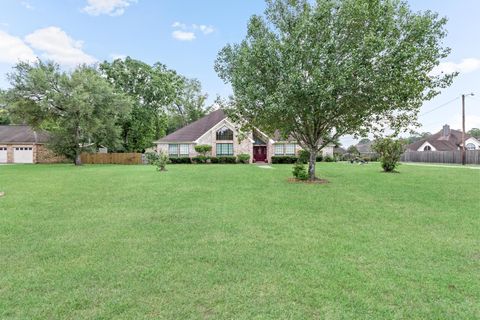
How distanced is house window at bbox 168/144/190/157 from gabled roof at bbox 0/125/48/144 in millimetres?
14262

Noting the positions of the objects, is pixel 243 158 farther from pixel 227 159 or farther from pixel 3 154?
pixel 3 154

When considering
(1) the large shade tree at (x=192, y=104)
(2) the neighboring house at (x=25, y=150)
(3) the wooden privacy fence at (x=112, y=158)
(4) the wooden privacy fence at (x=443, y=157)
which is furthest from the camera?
(1) the large shade tree at (x=192, y=104)

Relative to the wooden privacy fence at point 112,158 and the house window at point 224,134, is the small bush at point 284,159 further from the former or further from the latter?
the wooden privacy fence at point 112,158

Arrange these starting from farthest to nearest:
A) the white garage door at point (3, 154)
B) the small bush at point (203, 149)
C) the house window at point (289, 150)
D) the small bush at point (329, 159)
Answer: the white garage door at point (3, 154)
the small bush at point (329, 159)
the house window at point (289, 150)
the small bush at point (203, 149)

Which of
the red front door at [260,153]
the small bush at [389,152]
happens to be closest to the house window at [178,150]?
the red front door at [260,153]

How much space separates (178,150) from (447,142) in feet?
127

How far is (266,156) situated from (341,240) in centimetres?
2993

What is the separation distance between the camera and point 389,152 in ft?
65.4

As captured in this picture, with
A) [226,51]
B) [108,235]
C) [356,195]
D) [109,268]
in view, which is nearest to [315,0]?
[226,51]

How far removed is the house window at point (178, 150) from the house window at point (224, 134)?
3.50m

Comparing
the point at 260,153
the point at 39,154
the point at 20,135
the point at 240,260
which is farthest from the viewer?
the point at 20,135

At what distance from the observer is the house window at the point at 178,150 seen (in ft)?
112

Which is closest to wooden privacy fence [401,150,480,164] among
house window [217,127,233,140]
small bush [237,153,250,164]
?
small bush [237,153,250,164]

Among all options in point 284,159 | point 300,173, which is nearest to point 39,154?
point 284,159
